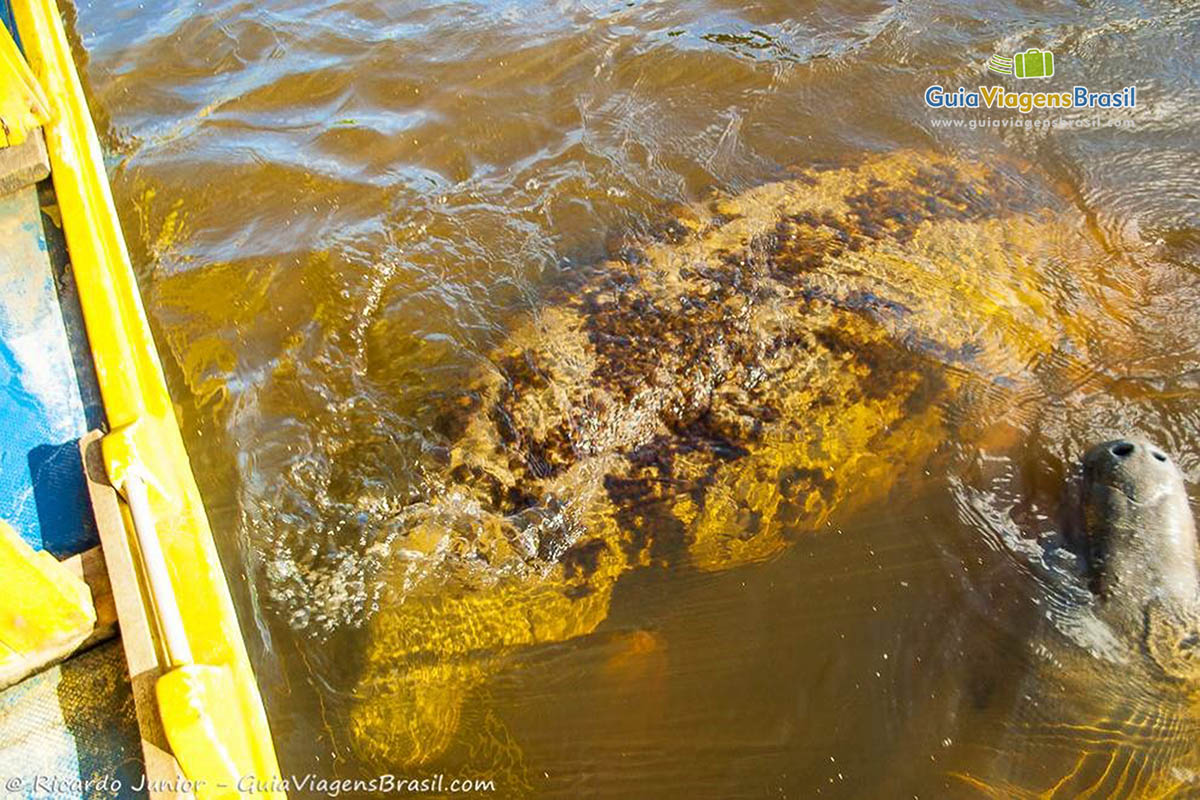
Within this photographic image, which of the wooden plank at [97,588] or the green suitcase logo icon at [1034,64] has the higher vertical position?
the green suitcase logo icon at [1034,64]

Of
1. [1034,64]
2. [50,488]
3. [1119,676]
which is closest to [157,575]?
[50,488]

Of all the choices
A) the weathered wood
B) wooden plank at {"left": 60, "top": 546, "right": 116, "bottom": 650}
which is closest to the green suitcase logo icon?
the weathered wood

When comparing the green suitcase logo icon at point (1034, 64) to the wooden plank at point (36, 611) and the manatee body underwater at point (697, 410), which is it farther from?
the wooden plank at point (36, 611)

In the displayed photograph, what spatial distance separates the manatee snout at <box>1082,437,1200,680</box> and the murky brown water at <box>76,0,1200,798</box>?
147 millimetres

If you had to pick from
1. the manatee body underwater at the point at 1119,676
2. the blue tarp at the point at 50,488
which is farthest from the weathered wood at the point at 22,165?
the manatee body underwater at the point at 1119,676

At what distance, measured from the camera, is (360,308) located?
13.0ft

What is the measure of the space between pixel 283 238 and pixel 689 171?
2383mm

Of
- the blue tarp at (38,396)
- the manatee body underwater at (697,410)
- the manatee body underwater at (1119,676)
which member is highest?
the blue tarp at (38,396)

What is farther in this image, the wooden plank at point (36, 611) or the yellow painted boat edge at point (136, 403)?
the yellow painted boat edge at point (136, 403)

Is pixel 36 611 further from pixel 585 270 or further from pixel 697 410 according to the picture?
pixel 585 270

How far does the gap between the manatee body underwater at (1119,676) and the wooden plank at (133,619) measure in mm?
2434

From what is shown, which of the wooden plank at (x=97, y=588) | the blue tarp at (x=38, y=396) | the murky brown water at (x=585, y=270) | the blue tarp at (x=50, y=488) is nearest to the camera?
the blue tarp at (x=50, y=488)

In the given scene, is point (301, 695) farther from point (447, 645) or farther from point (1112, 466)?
point (1112, 466)

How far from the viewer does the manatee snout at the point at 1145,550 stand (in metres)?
2.75
